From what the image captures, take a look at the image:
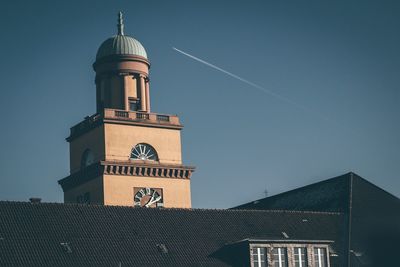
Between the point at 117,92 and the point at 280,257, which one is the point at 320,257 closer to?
the point at 280,257

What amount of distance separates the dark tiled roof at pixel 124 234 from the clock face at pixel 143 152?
71.8 ft

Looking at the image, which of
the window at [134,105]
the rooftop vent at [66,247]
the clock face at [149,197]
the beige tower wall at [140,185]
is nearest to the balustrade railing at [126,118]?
the window at [134,105]

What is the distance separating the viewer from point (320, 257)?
8438 centimetres

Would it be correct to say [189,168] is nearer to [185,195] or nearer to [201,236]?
[185,195]

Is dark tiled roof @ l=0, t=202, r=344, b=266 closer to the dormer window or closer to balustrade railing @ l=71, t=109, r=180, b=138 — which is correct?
the dormer window

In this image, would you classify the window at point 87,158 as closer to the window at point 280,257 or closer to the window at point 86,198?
the window at point 86,198

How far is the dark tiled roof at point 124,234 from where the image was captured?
75.4 metres

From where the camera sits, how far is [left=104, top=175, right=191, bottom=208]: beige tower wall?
340 feet

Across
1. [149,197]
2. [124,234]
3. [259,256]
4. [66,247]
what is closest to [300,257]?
[259,256]

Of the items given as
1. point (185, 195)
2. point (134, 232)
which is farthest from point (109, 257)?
point (185, 195)

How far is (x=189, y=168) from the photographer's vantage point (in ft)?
360

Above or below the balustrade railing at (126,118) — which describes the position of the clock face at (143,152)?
below

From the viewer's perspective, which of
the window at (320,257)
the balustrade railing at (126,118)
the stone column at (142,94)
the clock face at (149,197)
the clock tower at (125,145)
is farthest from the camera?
the stone column at (142,94)

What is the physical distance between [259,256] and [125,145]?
29.7 metres
